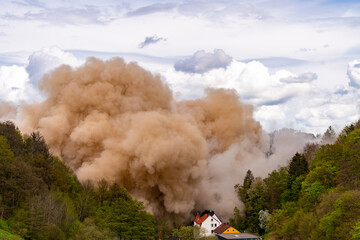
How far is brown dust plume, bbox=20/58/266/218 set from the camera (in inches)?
2421

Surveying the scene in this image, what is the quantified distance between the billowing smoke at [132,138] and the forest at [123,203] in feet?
21.2

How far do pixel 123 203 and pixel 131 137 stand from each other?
57.6 ft

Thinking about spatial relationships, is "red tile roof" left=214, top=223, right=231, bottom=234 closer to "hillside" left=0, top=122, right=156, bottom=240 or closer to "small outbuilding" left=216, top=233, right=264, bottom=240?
"small outbuilding" left=216, top=233, right=264, bottom=240

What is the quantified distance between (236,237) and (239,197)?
936cm

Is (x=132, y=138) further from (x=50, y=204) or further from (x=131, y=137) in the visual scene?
(x=50, y=204)

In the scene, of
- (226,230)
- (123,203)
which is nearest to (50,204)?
(123,203)

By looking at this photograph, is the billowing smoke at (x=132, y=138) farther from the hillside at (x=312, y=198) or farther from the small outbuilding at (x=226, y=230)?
the hillside at (x=312, y=198)

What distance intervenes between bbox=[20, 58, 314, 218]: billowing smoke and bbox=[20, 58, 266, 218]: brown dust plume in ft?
0.38

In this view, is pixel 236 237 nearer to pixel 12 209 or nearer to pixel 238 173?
pixel 238 173

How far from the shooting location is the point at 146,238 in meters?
44.5

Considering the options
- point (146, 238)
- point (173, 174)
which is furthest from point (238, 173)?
point (146, 238)

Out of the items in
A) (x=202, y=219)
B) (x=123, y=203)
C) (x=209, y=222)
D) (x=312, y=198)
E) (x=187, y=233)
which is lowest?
(x=187, y=233)

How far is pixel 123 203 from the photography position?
148ft

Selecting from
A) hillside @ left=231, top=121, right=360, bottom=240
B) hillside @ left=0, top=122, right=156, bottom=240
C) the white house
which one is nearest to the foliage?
the white house
